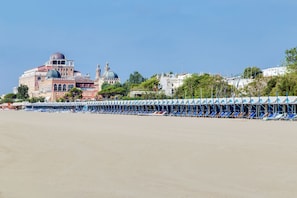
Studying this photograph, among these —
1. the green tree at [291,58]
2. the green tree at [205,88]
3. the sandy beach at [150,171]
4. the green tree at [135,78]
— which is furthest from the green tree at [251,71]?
the sandy beach at [150,171]

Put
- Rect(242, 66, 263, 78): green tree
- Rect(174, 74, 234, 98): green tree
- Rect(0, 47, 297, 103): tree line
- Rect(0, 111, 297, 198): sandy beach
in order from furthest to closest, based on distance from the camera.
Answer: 1. Rect(242, 66, 263, 78): green tree
2. Rect(174, 74, 234, 98): green tree
3. Rect(0, 47, 297, 103): tree line
4. Rect(0, 111, 297, 198): sandy beach

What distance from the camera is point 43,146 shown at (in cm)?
2000

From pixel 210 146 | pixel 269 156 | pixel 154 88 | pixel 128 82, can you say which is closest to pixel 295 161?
pixel 269 156

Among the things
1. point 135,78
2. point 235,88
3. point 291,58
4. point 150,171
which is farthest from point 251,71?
point 150,171

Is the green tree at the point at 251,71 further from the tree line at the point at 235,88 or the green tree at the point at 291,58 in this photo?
the green tree at the point at 291,58

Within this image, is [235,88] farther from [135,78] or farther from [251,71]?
[135,78]

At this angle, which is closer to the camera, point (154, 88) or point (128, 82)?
point (154, 88)

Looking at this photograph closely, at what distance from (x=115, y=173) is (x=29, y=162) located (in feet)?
12.0

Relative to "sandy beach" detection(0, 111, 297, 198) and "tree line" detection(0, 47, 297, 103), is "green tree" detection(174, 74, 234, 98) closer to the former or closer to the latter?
"tree line" detection(0, 47, 297, 103)

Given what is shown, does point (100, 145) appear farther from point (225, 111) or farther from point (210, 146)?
point (225, 111)

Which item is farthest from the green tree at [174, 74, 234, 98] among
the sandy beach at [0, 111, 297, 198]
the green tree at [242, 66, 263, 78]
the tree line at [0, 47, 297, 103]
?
the sandy beach at [0, 111, 297, 198]

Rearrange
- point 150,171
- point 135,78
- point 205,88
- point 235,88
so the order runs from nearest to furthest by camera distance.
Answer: point 150,171 → point 235,88 → point 205,88 → point 135,78

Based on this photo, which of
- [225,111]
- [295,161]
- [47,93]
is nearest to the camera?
[295,161]

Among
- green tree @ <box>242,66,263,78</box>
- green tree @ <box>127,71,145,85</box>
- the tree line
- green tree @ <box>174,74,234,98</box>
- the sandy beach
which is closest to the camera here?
the sandy beach
